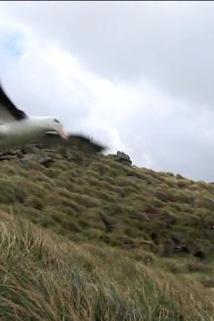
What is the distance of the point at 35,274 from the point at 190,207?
929 inches

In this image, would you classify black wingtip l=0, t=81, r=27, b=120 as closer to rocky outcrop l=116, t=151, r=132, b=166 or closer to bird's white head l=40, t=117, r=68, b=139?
bird's white head l=40, t=117, r=68, b=139

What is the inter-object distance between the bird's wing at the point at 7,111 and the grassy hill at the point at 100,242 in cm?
65

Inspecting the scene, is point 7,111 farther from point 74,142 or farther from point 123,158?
point 123,158

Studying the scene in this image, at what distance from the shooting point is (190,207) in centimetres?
3089

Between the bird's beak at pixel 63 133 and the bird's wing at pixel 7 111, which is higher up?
the bird's wing at pixel 7 111

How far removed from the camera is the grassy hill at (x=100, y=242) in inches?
284

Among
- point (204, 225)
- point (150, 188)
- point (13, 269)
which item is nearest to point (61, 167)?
point (150, 188)

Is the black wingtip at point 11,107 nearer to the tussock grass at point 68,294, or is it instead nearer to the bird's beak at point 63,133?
the bird's beak at point 63,133

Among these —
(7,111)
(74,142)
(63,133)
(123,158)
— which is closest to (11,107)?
(7,111)

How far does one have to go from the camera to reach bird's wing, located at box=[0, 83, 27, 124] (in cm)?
630

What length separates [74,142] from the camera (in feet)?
20.0

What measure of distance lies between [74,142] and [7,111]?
662 millimetres

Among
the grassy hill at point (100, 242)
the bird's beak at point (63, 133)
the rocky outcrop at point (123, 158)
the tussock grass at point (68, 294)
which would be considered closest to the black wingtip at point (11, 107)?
the bird's beak at point (63, 133)

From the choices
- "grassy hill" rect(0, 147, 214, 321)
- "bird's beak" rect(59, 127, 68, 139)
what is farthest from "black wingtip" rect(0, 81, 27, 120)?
"grassy hill" rect(0, 147, 214, 321)
